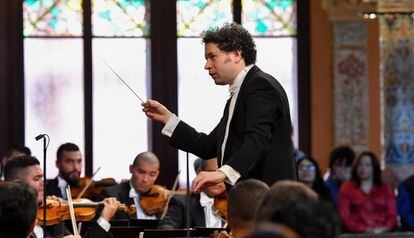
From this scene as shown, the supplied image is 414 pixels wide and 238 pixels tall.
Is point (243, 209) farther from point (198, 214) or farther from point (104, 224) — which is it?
point (198, 214)

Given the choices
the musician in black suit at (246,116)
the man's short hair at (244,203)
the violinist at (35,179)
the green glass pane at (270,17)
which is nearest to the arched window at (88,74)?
the green glass pane at (270,17)

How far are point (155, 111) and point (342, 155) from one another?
17.6 ft

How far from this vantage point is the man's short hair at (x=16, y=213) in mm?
3498

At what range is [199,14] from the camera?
10805 mm

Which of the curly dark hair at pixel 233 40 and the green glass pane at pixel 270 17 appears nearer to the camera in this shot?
the curly dark hair at pixel 233 40

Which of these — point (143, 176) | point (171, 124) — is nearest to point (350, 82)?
point (143, 176)

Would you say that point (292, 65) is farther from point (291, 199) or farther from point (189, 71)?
point (291, 199)

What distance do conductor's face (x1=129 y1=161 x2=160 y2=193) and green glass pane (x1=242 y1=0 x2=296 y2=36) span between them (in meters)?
2.89

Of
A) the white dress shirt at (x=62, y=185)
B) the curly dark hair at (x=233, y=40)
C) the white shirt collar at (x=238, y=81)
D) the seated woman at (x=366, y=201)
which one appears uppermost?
the curly dark hair at (x=233, y=40)

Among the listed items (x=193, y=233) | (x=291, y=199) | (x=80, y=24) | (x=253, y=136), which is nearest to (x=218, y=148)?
(x=253, y=136)

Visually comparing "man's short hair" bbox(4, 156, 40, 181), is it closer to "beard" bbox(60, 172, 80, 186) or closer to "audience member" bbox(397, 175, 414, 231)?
"beard" bbox(60, 172, 80, 186)

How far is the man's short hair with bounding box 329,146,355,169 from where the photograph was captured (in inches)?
396

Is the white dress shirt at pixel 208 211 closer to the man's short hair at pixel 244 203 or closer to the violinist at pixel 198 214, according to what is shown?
the violinist at pixel 198 214

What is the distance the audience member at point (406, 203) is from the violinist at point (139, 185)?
201 centimetres
